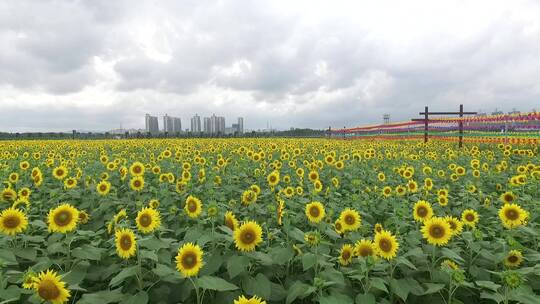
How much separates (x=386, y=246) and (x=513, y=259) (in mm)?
1097

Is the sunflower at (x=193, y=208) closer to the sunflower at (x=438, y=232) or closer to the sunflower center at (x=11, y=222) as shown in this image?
the sunflower center at (x=11, y=222)

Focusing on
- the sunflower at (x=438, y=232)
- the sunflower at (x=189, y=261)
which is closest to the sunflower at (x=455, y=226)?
the sunflower at (x=438, y=232)

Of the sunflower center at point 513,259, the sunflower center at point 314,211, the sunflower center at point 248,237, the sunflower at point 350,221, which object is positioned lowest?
the sunflower center at point 513,259

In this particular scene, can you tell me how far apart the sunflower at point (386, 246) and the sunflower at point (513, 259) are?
3.16 ft

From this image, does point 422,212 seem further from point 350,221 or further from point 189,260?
point 189,260

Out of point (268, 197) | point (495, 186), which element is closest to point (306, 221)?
point (268, 197)

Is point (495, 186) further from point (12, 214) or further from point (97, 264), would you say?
point (12, 214)

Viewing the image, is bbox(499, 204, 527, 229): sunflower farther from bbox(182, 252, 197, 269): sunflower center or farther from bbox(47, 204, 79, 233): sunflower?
bbox(47, 204, 79, 233): sunflower

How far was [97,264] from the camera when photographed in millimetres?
3248

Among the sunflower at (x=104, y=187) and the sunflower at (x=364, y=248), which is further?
the sunflower at (x=104, y=187)

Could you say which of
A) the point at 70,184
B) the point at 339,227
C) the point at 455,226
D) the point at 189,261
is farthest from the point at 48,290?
the point at 70,184

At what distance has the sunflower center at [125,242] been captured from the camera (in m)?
2.85

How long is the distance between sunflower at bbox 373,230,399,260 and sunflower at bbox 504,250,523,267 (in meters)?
0.96

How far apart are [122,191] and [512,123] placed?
18.8 metres
